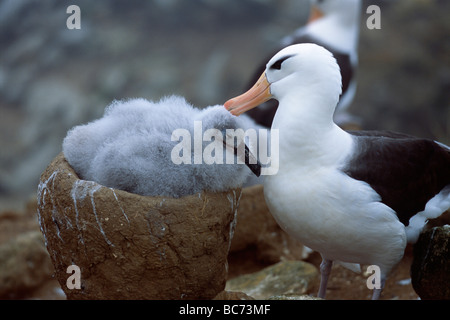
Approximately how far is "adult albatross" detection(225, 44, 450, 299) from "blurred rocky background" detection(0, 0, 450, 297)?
6408 millimetres

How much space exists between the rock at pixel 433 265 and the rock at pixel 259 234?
→ 3.96 ft

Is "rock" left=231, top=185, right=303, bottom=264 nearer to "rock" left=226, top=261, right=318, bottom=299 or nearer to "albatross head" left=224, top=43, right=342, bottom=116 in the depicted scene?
"rock" left=226, top=261, right=318, bottom=299

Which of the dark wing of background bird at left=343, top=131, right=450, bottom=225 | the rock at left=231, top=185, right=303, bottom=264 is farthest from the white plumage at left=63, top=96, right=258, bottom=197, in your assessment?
the rock at left=231, top=185, right=303, bottom=264

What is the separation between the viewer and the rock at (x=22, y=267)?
395cm

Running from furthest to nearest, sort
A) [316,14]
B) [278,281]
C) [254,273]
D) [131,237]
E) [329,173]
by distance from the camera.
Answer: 1. [316,14]
2. [254,273]
3. [278,281]
4. [329,173]
5. [131,237]

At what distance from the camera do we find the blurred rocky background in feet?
30.4

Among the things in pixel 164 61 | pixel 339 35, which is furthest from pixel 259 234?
pixel 164 61

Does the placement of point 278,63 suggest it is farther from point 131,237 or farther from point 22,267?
point 22,267

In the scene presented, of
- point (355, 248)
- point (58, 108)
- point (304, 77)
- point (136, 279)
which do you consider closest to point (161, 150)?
point (136, 279)

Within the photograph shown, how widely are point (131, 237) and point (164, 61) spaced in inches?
306

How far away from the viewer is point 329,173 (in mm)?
2752

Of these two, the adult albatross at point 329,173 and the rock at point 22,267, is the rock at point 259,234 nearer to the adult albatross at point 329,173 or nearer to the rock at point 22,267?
the adult albatross at point 329,173

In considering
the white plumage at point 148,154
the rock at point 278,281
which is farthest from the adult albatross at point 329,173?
the rock at point 278,281

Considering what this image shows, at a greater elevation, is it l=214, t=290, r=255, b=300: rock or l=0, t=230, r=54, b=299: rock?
l=214, t=290, r=255, b=300: rock
